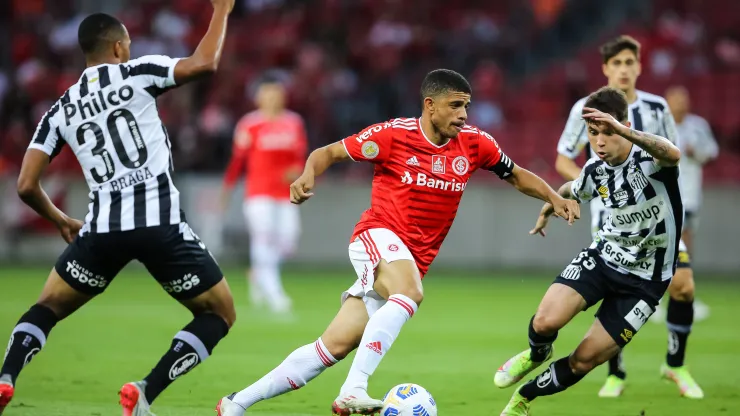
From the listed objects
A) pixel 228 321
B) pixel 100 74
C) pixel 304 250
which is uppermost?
pixel 100 74

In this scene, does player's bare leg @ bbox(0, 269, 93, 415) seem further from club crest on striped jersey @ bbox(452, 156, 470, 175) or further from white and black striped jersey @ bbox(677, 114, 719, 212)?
white and black striped jersey @ bbox(677, 114, 719, 212)

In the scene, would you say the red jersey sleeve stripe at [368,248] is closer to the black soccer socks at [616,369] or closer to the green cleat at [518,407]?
the green cleat at [518,407]

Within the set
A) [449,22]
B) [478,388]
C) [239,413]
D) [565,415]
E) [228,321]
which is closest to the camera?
[239,413]

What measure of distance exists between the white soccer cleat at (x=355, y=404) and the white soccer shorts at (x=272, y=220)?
308 inches

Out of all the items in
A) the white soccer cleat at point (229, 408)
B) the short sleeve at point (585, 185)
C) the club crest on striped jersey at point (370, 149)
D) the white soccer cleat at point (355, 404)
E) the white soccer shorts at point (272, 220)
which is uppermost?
the club crest on striped jersey at point (370, 149)

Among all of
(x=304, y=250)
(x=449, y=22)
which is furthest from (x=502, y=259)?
(x=449, y=22)

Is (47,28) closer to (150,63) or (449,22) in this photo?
(449,22)

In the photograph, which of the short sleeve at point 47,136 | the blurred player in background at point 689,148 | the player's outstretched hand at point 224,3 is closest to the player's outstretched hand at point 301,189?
the player's outstretched hand at point 224,3

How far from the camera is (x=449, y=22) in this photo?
76.3ft

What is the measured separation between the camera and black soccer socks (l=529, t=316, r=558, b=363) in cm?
660

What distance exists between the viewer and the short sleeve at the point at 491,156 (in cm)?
650

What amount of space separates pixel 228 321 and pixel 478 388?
7.87 feet

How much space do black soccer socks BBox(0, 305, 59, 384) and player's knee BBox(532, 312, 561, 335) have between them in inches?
115

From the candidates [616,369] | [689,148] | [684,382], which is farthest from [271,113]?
[684,382]
